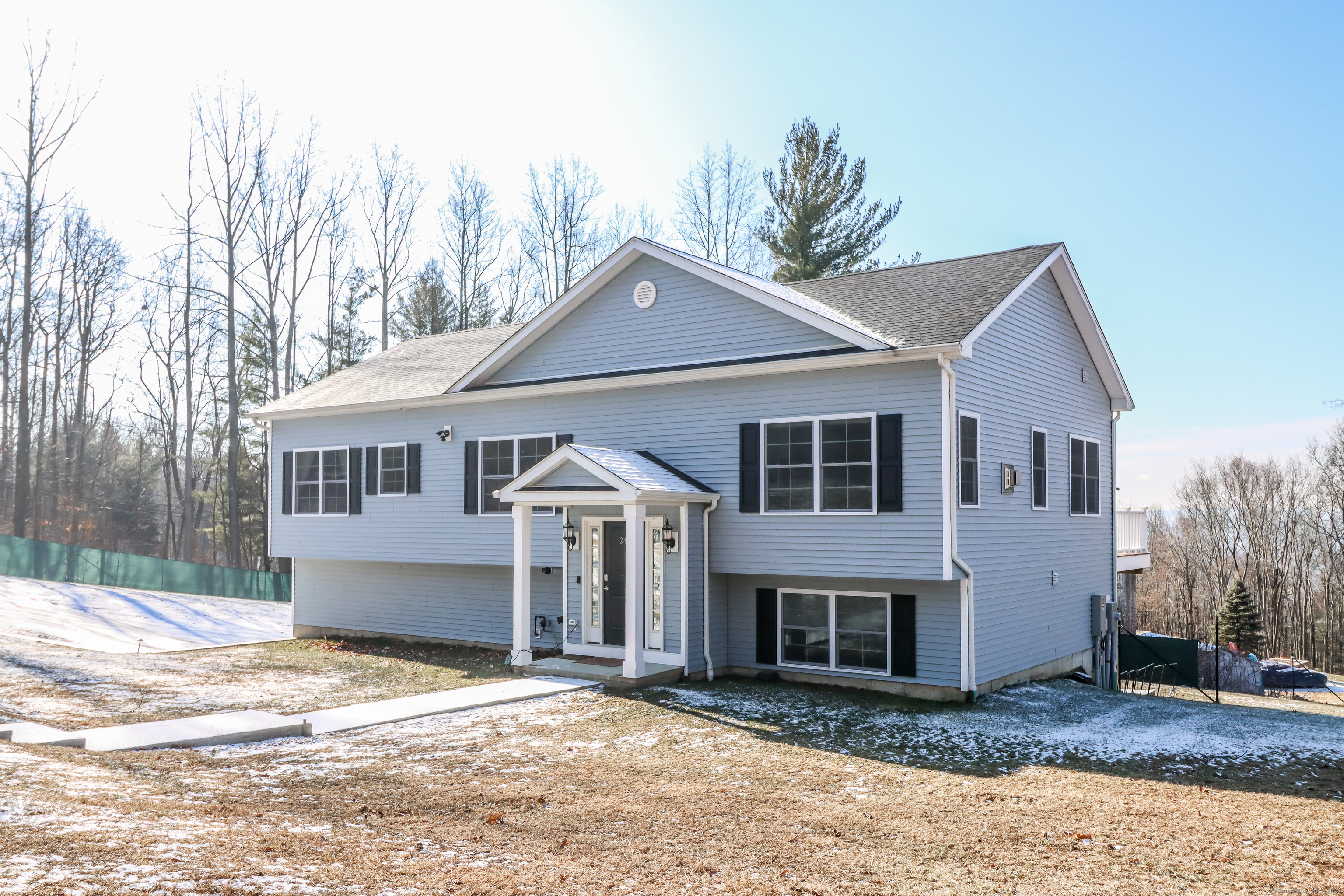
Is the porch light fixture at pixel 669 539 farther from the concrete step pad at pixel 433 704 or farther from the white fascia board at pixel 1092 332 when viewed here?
the white fascia board at pixel 1092 332

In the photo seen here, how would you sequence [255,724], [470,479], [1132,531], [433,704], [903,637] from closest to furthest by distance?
[255,724] → [433,704] → [903,637] → [470,479] → [1132,531]

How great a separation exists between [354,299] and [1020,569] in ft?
91.3

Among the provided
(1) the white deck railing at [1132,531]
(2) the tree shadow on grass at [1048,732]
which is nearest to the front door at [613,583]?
(2) the tree shadow on grass at [1048,732]

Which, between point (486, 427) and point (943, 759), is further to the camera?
point (486, 427)

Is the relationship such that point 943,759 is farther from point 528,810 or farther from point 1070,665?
point 1070,665

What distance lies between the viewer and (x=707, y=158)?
115 ft

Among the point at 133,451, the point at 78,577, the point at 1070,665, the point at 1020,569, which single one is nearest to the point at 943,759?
the point at 1020,569

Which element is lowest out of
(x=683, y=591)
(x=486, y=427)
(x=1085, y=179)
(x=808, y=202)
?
(x=683, y=591)

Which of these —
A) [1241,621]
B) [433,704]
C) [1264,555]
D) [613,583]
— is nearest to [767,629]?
[613,583]

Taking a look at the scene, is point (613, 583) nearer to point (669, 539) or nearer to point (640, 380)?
point (669, 539)

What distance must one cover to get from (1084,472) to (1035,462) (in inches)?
93.1

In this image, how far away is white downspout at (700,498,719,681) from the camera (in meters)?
13.3

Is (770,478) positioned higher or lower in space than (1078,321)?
lower

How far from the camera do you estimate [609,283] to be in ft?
49.0
